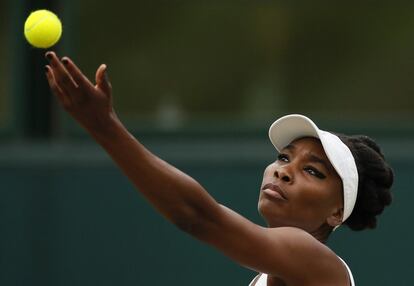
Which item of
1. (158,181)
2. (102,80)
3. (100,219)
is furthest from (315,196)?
(100,219)

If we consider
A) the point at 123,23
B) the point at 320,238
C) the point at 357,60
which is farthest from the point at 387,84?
the point at 320,238

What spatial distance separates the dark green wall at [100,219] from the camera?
21.6 ft

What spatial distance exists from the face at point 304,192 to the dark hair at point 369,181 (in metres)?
0.09

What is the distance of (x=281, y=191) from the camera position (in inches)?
138

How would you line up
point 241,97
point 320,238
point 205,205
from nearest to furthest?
1. point 205,205
2. point 320,238
3. point 241,97

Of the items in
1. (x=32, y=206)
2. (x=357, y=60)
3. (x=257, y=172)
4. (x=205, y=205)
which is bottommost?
(x=205, y=205)

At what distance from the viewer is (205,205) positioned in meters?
3.01

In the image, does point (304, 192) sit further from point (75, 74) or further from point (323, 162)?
point (75, 74)

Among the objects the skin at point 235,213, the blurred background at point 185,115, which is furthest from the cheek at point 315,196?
the blurred background at point 185,115

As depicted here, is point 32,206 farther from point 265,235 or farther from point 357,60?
point 265,235

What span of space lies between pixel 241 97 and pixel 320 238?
343 cm

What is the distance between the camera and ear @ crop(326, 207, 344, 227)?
11.8ft

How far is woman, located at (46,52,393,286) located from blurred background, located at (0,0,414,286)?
2890 mm

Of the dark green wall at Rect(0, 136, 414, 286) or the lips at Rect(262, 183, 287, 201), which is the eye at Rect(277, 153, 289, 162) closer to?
the lips at Rect(262, 183, 287, 201)
